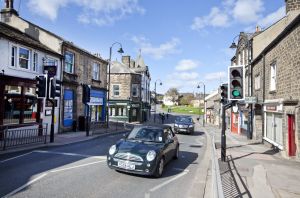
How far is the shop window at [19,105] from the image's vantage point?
48.2 ft

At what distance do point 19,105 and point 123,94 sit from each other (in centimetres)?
2344

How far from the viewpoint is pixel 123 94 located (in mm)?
38656

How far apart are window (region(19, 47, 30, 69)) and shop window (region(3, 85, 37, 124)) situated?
1453mm

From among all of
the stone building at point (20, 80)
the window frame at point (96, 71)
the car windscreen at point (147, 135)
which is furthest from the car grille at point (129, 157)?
the window frame at point (96, 71)

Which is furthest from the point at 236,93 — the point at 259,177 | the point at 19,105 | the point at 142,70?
the point at 142,70

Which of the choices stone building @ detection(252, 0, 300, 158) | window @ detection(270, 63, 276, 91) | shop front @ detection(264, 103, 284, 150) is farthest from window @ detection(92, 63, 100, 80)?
window @ detection(270, 63, 276, 91)

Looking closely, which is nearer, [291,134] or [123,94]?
[291,134]

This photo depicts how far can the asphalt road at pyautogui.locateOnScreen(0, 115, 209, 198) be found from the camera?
20.2 ft

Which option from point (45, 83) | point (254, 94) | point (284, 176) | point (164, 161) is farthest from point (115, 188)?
point (254, 94)

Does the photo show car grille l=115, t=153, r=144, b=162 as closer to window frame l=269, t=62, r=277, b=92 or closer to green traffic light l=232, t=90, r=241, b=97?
green traffic light l=232, t=90, r=241, b=97

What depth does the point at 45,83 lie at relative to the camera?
13.0 meters

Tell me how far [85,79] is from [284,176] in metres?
19.1

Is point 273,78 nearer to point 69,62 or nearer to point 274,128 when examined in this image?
point 274,128

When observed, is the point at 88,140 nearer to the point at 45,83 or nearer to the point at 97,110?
the point at 45,83
